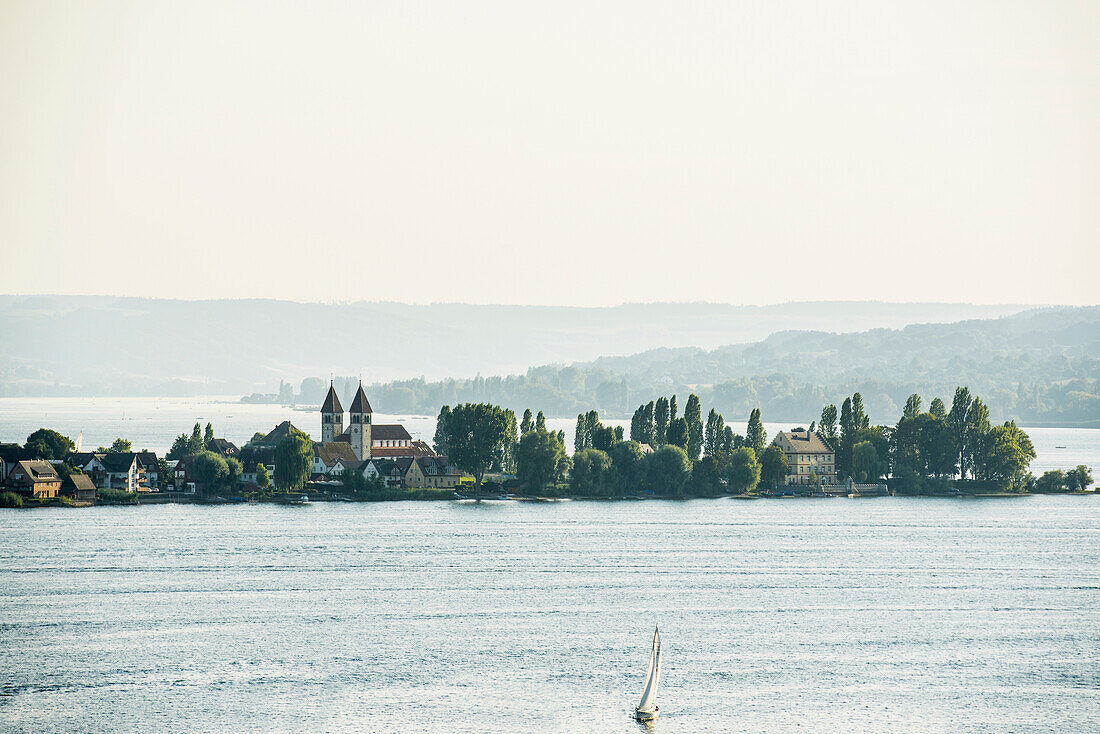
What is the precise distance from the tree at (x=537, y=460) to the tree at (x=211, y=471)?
77.3 ft

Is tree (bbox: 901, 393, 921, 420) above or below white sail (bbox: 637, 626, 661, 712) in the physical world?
above

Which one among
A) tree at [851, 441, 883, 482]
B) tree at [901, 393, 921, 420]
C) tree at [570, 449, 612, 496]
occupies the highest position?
tree at [901, 393, 921, 420]

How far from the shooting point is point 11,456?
389 feet

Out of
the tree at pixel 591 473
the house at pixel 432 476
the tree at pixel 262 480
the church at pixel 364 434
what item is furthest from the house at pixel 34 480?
the tree at pixel 591 473

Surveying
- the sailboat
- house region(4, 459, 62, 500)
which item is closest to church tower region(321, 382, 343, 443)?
house region(4, 459, 62, 500)

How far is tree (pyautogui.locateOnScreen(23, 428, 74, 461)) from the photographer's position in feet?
397

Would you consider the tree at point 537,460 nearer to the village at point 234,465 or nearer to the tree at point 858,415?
the village at point 234,465

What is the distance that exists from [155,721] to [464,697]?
11.0 metres

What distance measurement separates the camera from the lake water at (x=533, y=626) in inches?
1902

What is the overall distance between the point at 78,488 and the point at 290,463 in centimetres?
1822

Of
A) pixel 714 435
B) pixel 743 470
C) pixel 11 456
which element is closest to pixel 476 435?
pixel 743 470

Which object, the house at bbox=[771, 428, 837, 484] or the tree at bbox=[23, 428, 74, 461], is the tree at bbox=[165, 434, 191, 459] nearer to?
→ the tree at bbox=[23, 428, 74, 461]

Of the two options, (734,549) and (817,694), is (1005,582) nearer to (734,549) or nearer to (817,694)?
(734,549)

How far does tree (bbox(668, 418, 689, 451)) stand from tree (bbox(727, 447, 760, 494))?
5.60 metres
